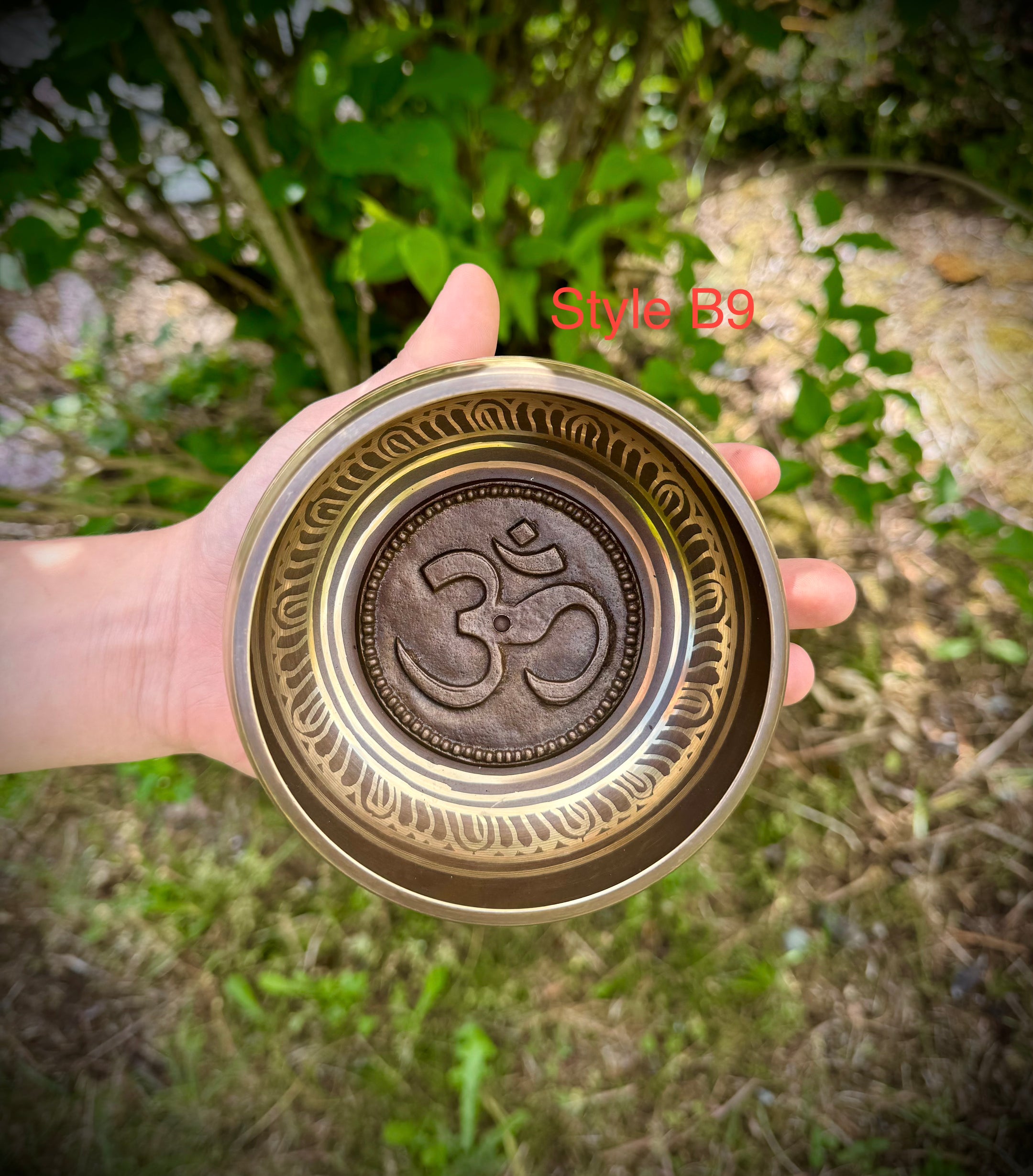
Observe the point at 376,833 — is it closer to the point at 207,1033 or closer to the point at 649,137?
the point at 207,1033

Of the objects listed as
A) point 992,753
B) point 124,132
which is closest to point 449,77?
point 124,132

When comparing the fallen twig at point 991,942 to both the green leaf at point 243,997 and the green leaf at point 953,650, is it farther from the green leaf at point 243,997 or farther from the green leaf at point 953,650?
the green leaf at point 243,997

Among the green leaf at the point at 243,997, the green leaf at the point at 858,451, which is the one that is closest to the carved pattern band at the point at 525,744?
the green leaf at the point at 858,451

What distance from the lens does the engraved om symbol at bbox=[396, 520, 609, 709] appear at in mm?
1183

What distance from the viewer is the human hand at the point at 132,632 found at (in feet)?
4.46

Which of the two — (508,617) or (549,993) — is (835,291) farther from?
(549,993)

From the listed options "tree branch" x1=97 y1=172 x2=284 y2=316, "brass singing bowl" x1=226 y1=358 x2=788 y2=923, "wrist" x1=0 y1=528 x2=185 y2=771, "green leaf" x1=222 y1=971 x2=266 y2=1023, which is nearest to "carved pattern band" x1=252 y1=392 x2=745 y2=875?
"brass singing bowl" x1=226 y1=358 x2=788 y2=923

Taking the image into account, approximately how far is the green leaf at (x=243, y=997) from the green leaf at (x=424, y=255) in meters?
1.51

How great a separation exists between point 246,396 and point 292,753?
1.33 m

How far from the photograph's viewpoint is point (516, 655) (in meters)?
1.20

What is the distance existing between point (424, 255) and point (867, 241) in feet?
2.33

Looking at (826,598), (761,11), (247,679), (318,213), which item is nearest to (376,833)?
(247,679)

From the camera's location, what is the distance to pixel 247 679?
94 cm

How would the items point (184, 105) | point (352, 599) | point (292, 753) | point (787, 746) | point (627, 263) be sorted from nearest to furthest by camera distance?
point (292, 753) < point (352, 599) < point (184, 105) < point (787, 746) < point (627, 263)
